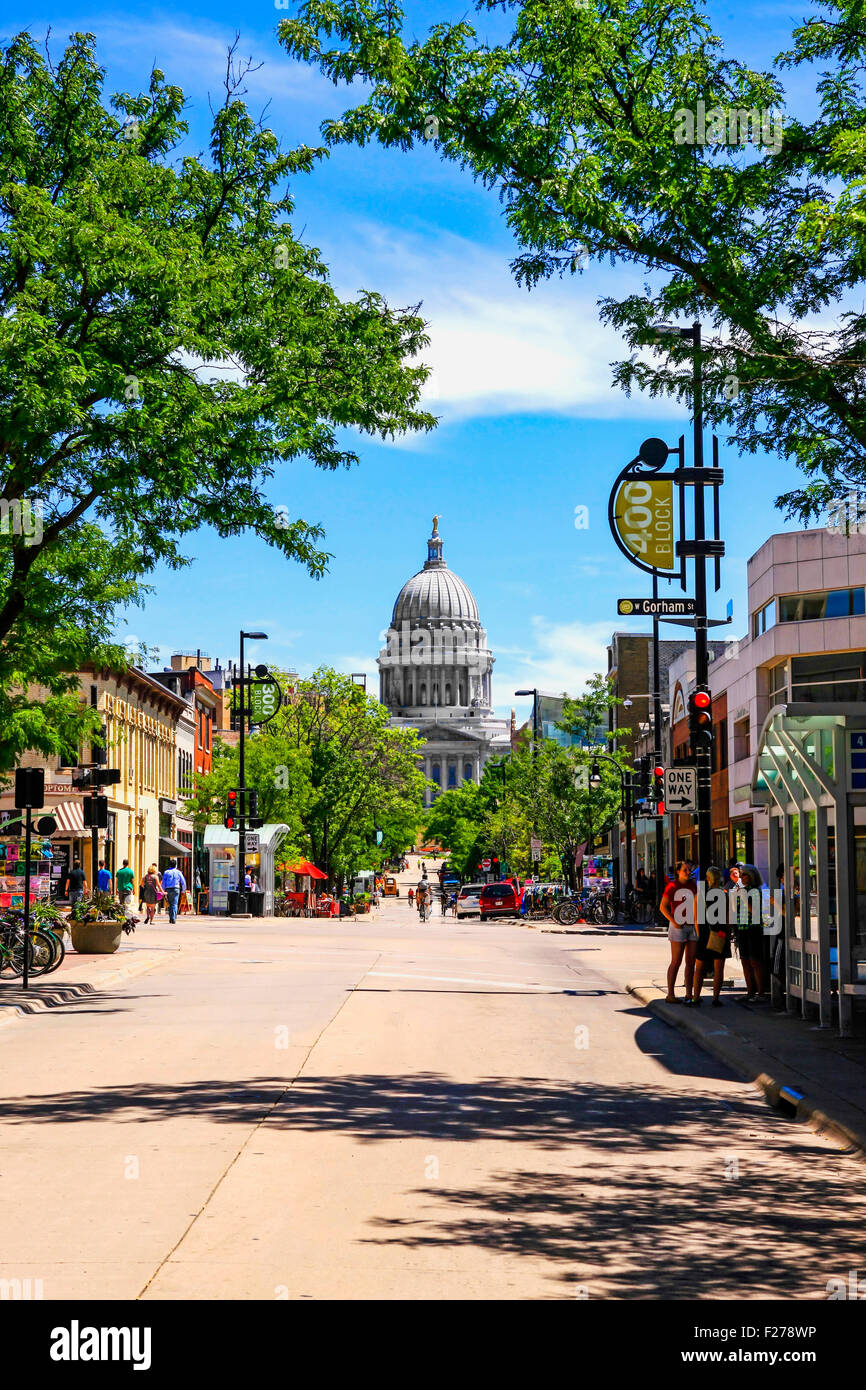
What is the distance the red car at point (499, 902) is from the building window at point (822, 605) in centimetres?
2983

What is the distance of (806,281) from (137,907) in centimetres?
5516

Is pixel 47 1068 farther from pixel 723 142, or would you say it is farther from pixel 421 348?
pixel 421 348

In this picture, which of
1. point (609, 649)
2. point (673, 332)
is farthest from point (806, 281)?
point (609, 649)

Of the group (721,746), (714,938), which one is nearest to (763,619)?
(721,746)

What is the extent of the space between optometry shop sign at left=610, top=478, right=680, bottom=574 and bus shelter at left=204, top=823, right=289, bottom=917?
42976 millimetres

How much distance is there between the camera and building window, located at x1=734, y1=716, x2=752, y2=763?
51562mm

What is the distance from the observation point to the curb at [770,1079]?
1059cm

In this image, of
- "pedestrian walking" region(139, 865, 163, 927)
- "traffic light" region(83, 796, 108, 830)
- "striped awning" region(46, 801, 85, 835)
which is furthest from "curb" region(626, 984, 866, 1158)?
"striped awning" region(46, 801, 85, 835)

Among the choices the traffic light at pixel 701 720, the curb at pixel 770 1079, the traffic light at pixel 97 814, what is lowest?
the curb at pixel 770 1079

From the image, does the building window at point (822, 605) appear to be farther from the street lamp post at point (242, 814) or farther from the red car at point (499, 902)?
the red car at point (499, 902)

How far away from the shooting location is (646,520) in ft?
69.9

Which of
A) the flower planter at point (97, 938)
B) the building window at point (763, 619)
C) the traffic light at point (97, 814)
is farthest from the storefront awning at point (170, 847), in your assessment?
the flower planter at point (97, 938)

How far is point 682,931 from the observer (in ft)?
65.4
